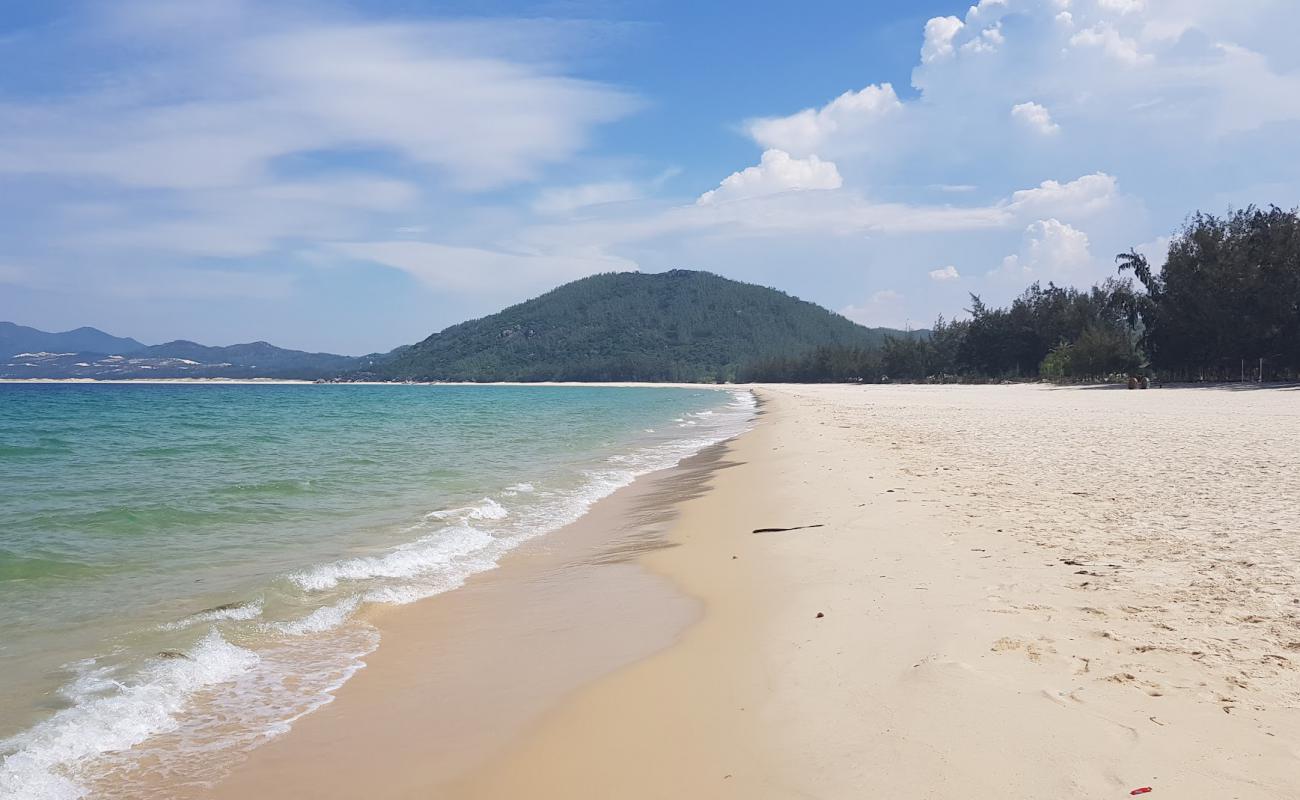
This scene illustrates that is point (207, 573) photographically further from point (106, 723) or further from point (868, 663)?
point (868, 663)

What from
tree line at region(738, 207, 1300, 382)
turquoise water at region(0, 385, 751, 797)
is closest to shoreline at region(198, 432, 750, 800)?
turquoise water at region(0, 385, 751, 797)

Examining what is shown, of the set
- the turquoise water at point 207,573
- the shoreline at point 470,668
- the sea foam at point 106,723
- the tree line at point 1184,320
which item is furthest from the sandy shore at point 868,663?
the tree line at point 1184,320

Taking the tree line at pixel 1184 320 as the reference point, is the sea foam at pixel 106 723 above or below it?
below

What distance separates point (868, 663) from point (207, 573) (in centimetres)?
716

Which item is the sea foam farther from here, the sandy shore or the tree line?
the tree line

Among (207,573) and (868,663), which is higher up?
(868,663)

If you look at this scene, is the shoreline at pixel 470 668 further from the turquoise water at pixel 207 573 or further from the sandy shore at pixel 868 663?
the turquoise water at pixel 207 573

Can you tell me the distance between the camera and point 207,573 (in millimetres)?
8211

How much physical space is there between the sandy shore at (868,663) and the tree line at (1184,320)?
143ft

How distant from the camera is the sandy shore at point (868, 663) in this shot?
333 cm

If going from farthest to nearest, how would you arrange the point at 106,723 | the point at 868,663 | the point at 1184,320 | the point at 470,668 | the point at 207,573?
the point at 1184,320 → the point at 207,573 → the point at 470,668 → the point at 868,663 → the point at 106,723

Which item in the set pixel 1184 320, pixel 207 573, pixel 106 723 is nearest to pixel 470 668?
pixel 106 723

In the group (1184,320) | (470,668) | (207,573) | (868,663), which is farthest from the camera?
(1184,320)

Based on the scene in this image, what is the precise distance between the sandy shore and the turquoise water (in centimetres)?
60
